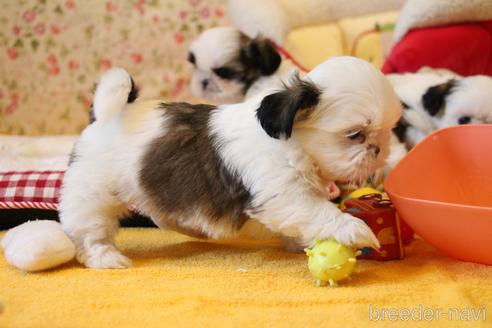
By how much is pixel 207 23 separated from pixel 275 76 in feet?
3.56

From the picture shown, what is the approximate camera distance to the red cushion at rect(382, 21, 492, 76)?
3.67 meters

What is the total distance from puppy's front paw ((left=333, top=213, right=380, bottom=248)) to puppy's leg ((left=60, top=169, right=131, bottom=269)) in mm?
759

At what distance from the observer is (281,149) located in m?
1.86

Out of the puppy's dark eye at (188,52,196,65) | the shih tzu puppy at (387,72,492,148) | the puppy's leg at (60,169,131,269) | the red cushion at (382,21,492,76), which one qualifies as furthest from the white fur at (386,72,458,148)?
the puppy's leg at (60,169,131,269)

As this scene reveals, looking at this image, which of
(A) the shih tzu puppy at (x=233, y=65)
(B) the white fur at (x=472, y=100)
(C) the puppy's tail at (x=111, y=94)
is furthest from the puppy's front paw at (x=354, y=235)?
(A) the shih tzu puppy at (x=233, y=65)

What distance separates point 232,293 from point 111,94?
0.81 meters

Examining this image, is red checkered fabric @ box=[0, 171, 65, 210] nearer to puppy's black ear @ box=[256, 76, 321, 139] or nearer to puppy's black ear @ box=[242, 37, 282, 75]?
puppy's black ear @ box=[256, 76, 321, 139]

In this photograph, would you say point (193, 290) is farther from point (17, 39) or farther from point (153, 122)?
point (17, 39)

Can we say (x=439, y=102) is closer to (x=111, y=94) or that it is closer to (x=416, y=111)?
(x=416, y=111)

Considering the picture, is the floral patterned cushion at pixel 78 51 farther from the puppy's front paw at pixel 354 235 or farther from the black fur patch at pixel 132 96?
the puppy's front paw at pixel 354 235

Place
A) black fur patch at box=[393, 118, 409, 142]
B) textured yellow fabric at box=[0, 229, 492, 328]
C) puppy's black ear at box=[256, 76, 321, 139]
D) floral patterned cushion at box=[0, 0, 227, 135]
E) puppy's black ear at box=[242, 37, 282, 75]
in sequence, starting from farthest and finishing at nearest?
floral patterned cushion at box=[0, 0, 227, 135] < puppy's black ear at box=[242, 37, 282, 75] < black fur patch at box=[393, 118, 409, 142] < puppy's black ear at box=[256, 76, 321, 139] < textured yellow fabric at box=[0, 229, 492, 328]

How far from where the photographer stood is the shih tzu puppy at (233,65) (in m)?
3.47

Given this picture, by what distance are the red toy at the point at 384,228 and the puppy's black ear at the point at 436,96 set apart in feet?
4.22

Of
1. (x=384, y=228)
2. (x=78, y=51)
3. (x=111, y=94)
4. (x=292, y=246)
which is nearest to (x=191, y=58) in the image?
(x=78, y=51)
